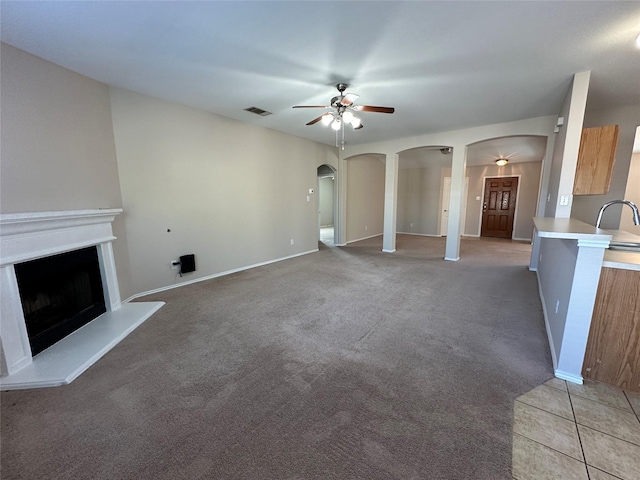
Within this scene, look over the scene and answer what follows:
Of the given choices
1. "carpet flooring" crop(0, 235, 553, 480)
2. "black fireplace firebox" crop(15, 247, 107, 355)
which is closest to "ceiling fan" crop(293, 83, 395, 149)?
"carpet flooring" crop(0, 235, 553, 480)

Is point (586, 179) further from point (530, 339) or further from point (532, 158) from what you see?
point (532, 158)

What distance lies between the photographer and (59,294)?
258 centimetres

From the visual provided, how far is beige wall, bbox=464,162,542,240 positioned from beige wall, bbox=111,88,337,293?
607 centimetres

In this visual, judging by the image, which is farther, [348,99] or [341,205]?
[341,205]

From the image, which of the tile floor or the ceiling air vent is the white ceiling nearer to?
the ceiling air vent

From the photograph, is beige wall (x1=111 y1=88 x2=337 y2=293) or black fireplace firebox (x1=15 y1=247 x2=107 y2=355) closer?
black fireplace firebox (x1=15 y1=247 x2=107 y2=355)

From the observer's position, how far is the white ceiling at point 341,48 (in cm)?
193

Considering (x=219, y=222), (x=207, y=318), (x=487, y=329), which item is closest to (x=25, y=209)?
(x=207, y=318)

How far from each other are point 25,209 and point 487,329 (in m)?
4.53

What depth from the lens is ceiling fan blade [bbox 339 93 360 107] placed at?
2870mm

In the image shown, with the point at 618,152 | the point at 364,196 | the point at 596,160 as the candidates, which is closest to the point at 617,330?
the point at 596,160

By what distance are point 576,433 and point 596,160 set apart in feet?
9.52

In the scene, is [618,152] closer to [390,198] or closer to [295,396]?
[390,198]

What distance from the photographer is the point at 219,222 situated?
4.48m
